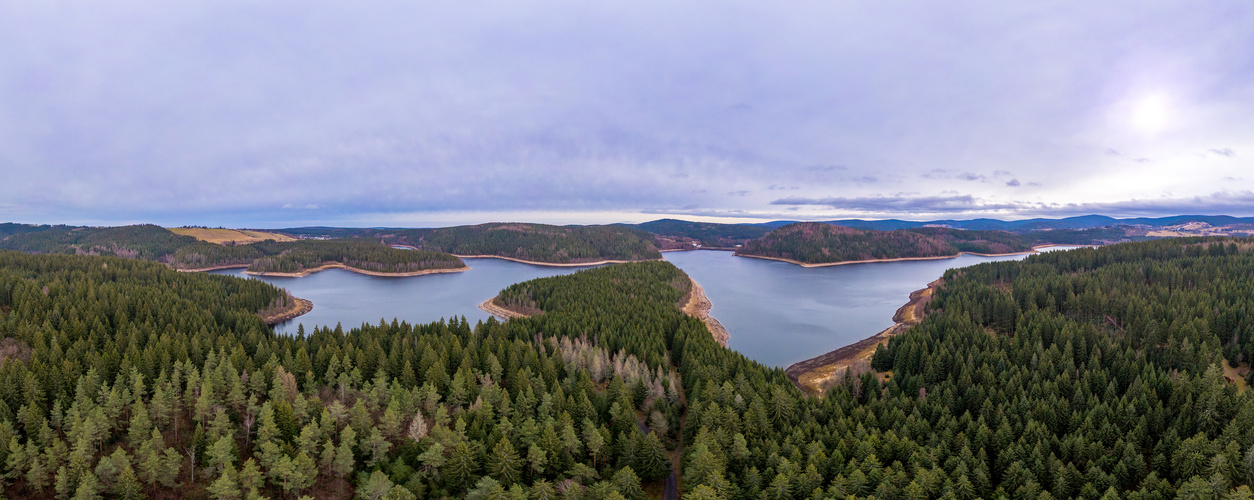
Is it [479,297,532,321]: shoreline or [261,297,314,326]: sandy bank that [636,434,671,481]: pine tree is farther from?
[261,297,314,326]: sandy bank

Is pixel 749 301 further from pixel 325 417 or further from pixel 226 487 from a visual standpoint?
pixel 226 487

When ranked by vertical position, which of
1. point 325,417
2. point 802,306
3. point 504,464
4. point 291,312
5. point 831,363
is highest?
point 325,417

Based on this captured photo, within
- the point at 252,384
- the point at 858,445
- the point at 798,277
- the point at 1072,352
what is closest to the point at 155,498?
the point at 252,384

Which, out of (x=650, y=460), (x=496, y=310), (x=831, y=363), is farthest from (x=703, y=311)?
(x=650, y=460)

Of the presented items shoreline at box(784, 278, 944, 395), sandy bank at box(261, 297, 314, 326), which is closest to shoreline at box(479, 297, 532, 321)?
sandy bank at box(261, 297, 314, 326)

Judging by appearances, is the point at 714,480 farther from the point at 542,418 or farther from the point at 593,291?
the point at 593,291

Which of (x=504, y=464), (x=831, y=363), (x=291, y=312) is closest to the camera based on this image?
(x=504, y=464)

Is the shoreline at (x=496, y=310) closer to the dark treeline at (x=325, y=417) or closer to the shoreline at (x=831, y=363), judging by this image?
the dark treeline at (x=325, y=417)
